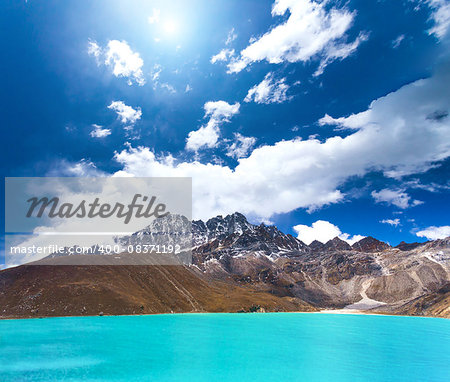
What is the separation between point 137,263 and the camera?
196 m

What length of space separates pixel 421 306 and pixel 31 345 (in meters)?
210

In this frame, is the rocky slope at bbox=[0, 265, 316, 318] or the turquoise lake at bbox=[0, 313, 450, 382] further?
the rocky slope at bbox=[0, 265, 316, 318]

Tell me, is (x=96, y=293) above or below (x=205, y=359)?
above

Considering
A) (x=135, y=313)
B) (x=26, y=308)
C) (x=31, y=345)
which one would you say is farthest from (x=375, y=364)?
(x=26, y=308)

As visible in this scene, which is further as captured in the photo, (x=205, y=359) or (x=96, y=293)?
(x=96, y=293)

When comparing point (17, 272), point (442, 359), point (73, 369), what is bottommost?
point (442, 359)

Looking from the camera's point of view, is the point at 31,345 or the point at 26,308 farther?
the point at 26,308

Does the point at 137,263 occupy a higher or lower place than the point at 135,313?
higher

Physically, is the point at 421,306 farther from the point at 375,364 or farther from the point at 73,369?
the point at 73,369

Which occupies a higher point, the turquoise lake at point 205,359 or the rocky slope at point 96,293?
the rocky slope at point 96,293

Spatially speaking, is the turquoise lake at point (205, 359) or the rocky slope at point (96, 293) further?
the rocky slope at point (96, 293)

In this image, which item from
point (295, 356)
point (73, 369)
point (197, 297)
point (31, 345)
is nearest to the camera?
point (73, 369)

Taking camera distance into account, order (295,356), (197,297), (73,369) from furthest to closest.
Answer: (197,297), (295,356), (73,369)

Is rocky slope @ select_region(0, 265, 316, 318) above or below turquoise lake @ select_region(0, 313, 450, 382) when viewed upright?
above
